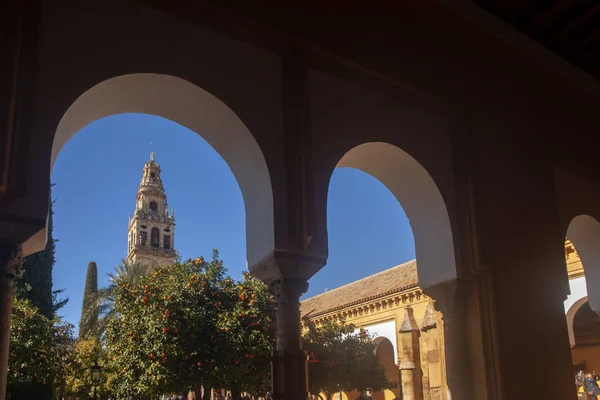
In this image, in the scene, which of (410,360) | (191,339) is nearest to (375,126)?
(191,339)

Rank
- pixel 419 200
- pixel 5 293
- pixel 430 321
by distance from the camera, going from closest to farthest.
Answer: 1. pixel 5 293
2. pixel 419 200
3. pixel 430 321

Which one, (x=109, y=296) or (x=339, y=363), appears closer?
(x=339, y=363)

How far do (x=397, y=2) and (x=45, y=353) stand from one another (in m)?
10.6

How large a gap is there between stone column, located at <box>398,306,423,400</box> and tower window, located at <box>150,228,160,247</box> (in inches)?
1090

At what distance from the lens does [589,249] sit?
6.21m

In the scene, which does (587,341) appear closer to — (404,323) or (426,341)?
(426,341)

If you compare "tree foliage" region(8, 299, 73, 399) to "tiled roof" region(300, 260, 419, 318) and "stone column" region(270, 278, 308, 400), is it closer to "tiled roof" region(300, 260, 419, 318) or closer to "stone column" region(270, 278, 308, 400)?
"stone column" region(270, 278, 308, 400)

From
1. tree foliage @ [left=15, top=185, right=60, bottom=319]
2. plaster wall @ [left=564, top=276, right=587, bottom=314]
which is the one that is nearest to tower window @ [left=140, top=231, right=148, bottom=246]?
tree foliage @ [left=15, top=185, right=60, bottom=319]

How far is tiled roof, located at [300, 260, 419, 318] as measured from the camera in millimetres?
18417

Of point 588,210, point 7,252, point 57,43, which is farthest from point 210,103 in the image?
point 588,210

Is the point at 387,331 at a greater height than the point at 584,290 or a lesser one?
lesser

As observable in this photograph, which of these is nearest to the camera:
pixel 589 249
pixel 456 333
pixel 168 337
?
pixel 456 333

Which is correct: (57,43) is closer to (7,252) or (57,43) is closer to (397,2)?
(7,252)

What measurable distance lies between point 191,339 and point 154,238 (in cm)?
3246
